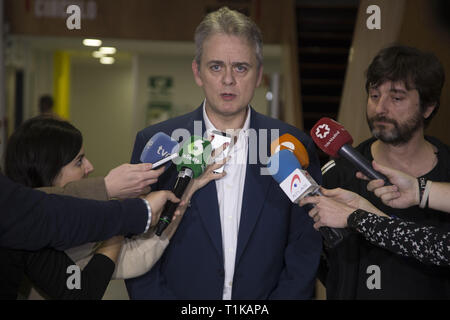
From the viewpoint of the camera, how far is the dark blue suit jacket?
5.95 ft

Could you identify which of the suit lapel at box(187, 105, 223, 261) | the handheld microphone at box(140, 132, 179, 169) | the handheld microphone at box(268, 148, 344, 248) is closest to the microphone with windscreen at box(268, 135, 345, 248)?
the handheld microphone at box(268, 148, 344, 248)

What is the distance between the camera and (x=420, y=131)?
2131 millimetres

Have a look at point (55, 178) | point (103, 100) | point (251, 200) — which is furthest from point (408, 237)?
point (103, 100)

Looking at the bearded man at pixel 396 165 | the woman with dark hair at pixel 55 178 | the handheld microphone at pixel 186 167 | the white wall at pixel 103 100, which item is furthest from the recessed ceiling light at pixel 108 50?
the handheld microphone at pixel 186 167

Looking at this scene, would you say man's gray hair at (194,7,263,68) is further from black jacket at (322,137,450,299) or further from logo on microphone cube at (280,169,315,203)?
black jacket at (322,137,450,299)

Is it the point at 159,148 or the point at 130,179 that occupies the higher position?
Result: the point at 159,148

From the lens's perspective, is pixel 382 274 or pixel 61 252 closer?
pixel 61 252

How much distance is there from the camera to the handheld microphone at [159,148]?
5.78 feet

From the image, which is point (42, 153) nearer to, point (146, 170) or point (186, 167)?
point (146, 170)

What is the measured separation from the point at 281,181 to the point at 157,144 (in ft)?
1.36

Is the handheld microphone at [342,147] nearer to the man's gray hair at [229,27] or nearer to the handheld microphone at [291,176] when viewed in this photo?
the handheld microphone at [291,176]

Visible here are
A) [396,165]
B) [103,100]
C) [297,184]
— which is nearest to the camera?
[297,184]

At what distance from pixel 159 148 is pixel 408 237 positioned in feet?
2.77

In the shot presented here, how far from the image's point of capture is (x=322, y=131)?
71.6 inches
